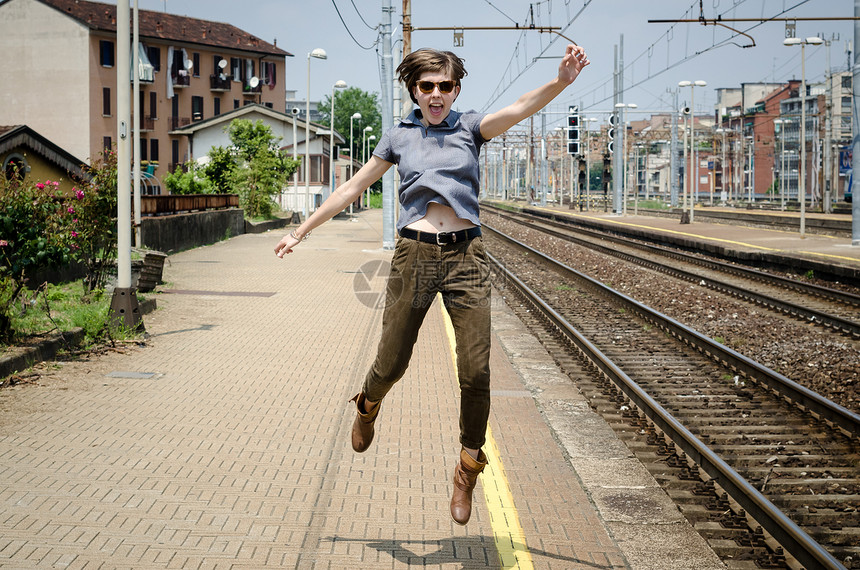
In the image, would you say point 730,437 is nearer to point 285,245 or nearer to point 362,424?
point 362,424

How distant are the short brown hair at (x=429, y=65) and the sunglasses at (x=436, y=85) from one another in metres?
0.04

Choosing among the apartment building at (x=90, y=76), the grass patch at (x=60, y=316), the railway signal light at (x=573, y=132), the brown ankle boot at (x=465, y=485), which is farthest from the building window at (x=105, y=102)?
the brown ankle boot at (x=465, y=485)

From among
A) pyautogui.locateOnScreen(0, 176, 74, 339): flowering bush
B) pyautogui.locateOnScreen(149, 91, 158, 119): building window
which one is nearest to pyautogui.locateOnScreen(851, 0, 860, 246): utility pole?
pyautogui.locateOnScreen(0, 176, 74, 339): flowering bush

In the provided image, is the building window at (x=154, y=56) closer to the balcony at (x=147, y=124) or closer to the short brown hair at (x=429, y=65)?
the balcony at (x=147, y=124)

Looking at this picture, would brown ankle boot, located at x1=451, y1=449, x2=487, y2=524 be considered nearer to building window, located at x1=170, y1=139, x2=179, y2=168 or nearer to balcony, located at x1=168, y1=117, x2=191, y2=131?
building window, located at x1=170, y1=139, x2=179, y2=168

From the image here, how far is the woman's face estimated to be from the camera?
4.17 meters

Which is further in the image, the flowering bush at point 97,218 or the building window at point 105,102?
the building window at point 105,102

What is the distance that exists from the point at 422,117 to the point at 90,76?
209ft

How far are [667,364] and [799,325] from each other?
13.3 ft

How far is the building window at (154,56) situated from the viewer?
69812 millimetres

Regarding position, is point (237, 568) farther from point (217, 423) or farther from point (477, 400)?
point (217, 423)

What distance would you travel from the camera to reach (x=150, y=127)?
2702 inches

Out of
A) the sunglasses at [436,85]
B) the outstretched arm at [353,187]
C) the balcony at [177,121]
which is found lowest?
the outstretched arm at [353,187]

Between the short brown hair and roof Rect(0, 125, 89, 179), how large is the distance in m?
16.4
